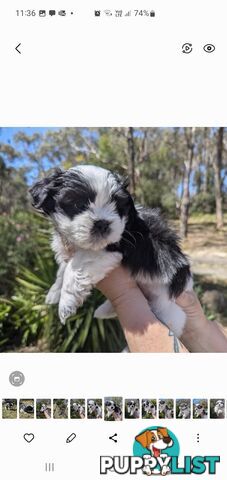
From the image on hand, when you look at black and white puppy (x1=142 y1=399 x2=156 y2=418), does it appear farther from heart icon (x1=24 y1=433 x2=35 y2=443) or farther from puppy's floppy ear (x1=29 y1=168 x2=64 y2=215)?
puppy's floppy ear (x1=29 y1=168 x2=64 y2=215)

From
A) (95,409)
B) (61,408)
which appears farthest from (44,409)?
(95,409)

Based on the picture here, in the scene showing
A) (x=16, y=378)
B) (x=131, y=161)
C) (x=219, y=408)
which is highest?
(x=131, y=161)

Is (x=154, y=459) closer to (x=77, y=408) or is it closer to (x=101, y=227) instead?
(x=77, y=408)

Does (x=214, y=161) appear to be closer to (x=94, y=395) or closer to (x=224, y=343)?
(x=224, y=343)

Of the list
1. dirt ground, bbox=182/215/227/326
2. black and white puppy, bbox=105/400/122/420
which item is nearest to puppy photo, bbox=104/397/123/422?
black and white puppy, bbox=105/400/122/420

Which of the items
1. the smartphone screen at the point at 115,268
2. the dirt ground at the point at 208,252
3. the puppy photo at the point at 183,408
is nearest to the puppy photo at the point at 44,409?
the smartphone screen at the point at 115,268

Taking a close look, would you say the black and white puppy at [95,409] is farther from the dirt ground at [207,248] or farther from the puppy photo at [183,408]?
the dirt ground at [207,248]
